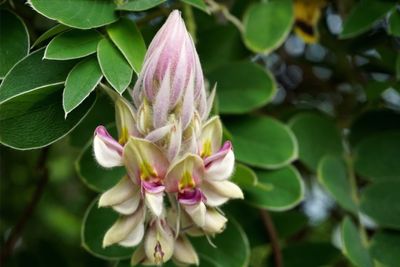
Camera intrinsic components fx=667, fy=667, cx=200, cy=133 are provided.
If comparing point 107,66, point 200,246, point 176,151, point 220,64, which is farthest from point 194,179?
point 220,64

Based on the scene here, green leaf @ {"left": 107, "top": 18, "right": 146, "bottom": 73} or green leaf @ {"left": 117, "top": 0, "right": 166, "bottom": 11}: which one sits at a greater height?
A: green leaf @ {"left": 117, "top": 0, "right": 166, "bottom": 11}

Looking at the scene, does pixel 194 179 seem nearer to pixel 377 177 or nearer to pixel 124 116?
pixel 124 116

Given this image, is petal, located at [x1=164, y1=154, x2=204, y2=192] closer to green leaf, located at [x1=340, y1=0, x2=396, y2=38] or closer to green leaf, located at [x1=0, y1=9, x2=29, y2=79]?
green leaf, located at [x1=0, y1=9, x2=29, y2=79]

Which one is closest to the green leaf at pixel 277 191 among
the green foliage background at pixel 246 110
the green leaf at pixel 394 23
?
the green foliage background at pixel 246 110

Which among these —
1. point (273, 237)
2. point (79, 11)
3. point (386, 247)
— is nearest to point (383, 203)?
point (386, 247)

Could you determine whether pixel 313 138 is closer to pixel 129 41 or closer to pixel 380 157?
pixel 380 157

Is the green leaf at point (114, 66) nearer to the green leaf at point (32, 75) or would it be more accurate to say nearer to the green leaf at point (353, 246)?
the green leaf at point (32, 75)

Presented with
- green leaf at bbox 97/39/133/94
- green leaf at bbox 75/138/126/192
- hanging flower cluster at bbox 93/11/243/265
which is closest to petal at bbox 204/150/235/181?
hanging flower cluster at bbox 93/11/243/265

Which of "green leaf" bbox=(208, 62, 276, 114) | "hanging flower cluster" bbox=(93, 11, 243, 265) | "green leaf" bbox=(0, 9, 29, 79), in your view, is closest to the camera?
"hanging flower cluster" bbox=(93, 11, 243, 265)
